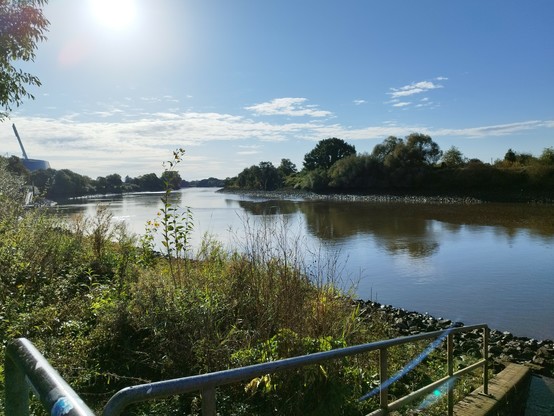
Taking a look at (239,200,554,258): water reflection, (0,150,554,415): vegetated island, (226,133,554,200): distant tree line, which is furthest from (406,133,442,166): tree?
(0,150,554,415): vegetated island

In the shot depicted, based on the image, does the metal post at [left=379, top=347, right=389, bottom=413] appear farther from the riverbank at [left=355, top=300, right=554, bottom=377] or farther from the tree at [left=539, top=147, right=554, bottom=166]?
the tree at [left=539, top=147, right=554, bottom=166]

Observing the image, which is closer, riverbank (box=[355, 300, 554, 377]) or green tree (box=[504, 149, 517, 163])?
riverbank (box=[355, 300, 554, 377])

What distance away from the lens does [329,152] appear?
11206cm

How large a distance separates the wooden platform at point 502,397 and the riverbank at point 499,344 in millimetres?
1212

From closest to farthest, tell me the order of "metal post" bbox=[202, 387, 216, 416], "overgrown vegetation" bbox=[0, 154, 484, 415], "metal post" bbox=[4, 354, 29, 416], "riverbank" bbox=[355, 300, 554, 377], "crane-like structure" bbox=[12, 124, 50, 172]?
"metal post" bbox=[4, 354, 29, 416], "metal post" bbox=[202, 387, 216, 416], "overgrown vegetation" bbox=[0, 154, 484, 415], "riverbank" bbox=[355, 300, 554, 377], "crane-like structure" bbox=[12, 124, 50, 172]

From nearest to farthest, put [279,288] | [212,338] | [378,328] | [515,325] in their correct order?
[212,338] < [279,288] < [378,328] < [515,325]

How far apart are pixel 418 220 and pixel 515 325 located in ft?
81.0

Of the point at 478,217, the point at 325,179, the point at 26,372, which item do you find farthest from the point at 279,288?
the point at 325,179

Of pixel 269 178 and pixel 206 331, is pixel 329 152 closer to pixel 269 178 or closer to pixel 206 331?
pixel 269 178

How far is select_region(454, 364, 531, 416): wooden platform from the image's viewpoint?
471 centimetres

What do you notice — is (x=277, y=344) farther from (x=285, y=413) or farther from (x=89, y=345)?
(x=89, y=345)

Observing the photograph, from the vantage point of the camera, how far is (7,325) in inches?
193

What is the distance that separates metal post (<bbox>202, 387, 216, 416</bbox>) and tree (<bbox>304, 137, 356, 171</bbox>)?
109 meters

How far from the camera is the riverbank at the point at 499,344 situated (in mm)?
7758
